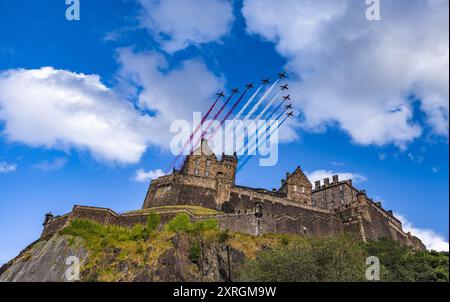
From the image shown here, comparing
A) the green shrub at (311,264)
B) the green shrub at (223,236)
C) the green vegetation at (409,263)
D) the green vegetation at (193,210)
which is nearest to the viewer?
the green shrub at (311,264)

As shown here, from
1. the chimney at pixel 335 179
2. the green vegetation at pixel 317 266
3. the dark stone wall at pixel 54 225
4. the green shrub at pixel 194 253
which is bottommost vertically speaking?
the green vegetation at pixel 317 266

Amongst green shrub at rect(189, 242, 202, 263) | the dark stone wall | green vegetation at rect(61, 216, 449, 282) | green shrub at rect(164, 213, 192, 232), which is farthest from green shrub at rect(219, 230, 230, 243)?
the dark stone wall

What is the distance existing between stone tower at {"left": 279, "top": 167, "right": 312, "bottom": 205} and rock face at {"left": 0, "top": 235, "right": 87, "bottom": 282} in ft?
125

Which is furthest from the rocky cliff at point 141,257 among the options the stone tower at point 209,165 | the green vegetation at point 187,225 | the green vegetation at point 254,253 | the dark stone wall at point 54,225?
the stone tower at point 209,165

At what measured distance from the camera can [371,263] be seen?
3925cm

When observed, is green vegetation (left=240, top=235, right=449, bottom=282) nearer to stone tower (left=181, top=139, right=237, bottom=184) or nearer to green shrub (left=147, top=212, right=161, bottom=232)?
green shrub (left=147, top=212, right=161, bottom=232)

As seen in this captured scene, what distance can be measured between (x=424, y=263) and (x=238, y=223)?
856 inches

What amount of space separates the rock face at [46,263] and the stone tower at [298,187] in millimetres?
37987

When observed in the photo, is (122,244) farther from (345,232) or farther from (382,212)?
(382,212)

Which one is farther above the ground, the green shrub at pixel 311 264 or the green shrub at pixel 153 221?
the green shrub at pixel 153 221

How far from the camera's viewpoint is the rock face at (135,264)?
128ft

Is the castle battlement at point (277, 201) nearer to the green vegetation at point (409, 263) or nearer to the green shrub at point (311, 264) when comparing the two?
the green vegetation at point (409, 263)

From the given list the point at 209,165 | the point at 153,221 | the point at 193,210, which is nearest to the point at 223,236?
the point at 153,221
